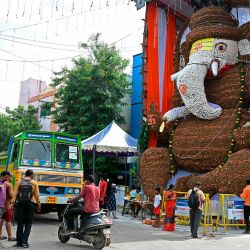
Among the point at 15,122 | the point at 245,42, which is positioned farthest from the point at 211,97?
the point at 15,122

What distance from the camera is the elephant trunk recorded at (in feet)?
44.6

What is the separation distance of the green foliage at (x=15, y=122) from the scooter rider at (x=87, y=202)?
2819 centimetres

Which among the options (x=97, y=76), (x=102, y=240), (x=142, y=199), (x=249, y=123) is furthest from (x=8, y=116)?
(x=102, y=240)

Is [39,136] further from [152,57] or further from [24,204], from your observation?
[152,57]

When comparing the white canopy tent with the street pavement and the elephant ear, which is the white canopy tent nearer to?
the street pavement

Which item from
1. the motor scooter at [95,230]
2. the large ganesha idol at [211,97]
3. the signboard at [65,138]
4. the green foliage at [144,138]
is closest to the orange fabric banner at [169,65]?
the green foliage at [144,138]

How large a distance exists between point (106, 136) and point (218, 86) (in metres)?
5.83

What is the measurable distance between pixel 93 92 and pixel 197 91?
10.4 m

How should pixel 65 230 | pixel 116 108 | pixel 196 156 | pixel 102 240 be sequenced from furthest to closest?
pixel 116 108, pixel 196 156, pixel 65 230, pixel 102 240

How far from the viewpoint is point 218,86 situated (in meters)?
14.2

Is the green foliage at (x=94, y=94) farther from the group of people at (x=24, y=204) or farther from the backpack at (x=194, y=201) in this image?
the group of people at (x=24, y=204)

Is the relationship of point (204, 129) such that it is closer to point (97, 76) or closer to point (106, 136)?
point (106, 136)

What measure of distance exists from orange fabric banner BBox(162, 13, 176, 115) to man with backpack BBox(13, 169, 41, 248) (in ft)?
31.7

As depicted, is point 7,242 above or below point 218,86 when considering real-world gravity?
below
